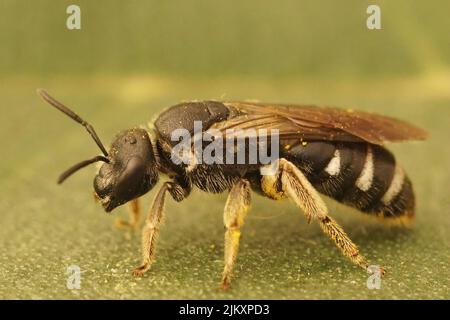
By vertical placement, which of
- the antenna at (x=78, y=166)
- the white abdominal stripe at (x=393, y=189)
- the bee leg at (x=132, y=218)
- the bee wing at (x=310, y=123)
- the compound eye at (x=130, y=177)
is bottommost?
the bee leg at (x=132, y=218)

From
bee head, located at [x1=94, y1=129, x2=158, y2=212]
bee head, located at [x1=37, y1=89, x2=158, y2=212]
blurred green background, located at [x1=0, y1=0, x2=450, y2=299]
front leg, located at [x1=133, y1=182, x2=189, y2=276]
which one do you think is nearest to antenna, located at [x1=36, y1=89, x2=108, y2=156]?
bee head, located at [x1=37, y1=89, x2=158, y2=212]

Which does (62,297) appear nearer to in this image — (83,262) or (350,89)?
(83,262)

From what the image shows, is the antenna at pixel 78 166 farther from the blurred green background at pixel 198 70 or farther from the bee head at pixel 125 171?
the blurred green background at pixel 198 70

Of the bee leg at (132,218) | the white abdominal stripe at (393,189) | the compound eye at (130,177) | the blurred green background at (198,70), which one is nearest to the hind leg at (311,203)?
the white abdominal stripe at (393,189)

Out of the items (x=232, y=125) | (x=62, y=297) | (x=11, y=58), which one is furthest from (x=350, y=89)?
(x=62, y=297)

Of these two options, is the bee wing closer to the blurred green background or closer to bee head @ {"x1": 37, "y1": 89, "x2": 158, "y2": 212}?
bee head @ {"x1": 37, "y1": 89, "x2": 158, "y2": 212}

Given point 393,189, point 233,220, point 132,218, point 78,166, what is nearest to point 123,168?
point 78,166
